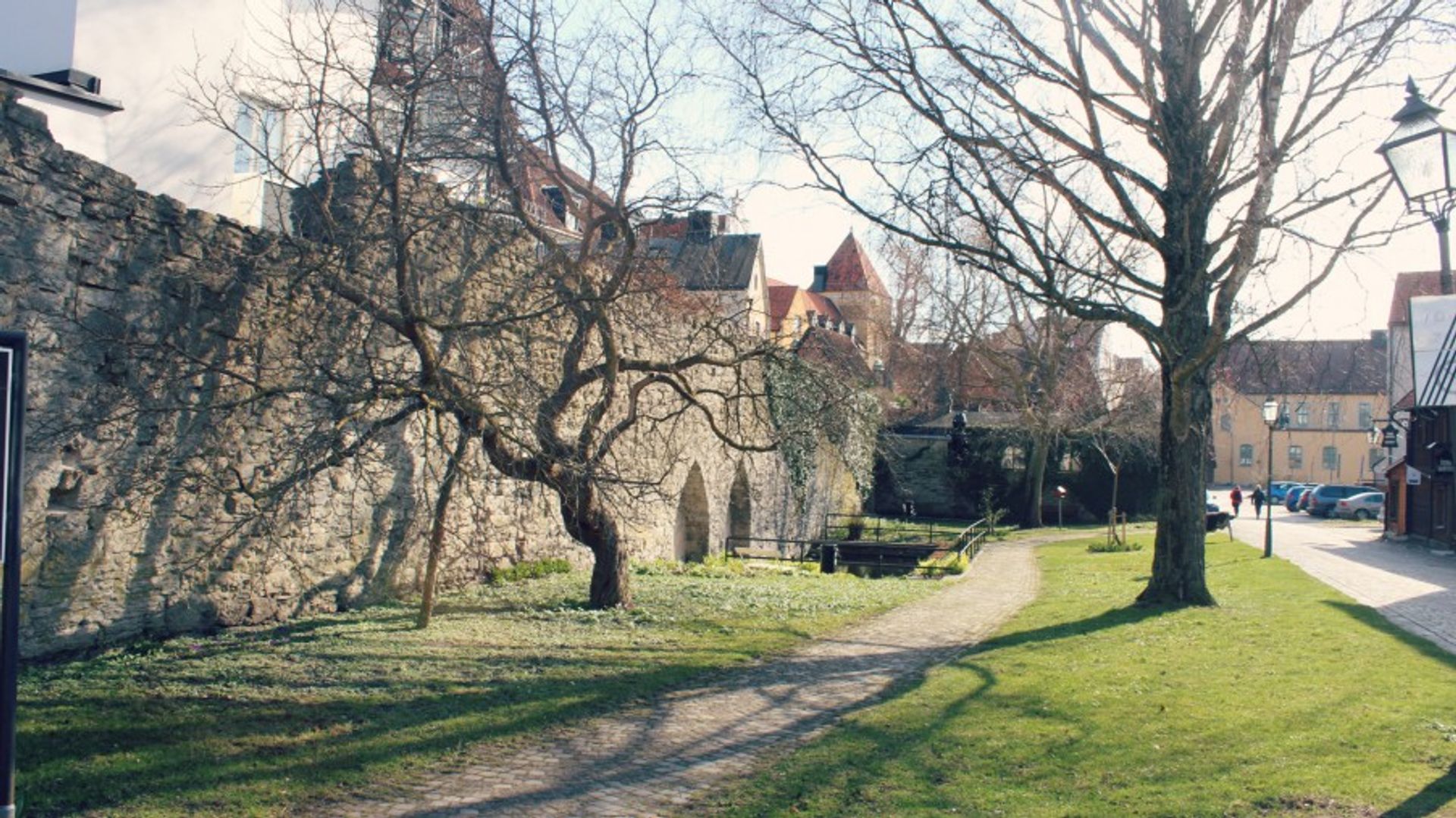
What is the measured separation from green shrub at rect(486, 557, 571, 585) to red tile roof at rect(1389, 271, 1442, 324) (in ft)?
67.8

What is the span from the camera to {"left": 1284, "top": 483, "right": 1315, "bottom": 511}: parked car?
155 feet

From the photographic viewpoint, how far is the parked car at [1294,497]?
155 feet

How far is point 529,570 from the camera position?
45.1ft

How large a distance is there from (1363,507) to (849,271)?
32.1 meters

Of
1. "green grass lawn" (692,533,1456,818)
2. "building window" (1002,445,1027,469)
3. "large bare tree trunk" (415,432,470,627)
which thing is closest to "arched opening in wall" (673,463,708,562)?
"green grass lawn" (692,533,1456,818)

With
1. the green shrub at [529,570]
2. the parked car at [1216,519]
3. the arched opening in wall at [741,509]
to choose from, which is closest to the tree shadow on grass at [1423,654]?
the green shrub at [529,570]

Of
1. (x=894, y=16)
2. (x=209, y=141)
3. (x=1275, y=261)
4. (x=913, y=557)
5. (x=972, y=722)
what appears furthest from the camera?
(x=913, y=557)

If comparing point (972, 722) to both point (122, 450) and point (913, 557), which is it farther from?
point (913, 557)

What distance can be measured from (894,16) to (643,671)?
7352 mm

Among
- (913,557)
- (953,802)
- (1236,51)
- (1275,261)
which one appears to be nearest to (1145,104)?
(1236,51)

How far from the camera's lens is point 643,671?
8.66 meters

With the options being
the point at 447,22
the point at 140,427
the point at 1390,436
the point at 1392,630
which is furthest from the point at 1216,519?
the point at 140,427

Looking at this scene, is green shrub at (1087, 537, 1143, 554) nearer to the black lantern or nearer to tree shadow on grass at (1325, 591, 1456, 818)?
the black lantern

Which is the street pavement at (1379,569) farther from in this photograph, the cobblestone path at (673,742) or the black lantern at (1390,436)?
the cobblestone path at (673,742)
